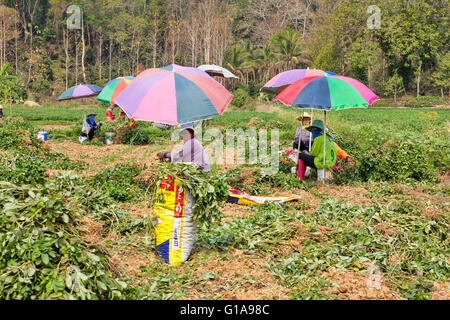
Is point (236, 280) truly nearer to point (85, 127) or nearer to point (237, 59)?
point (85, 127)

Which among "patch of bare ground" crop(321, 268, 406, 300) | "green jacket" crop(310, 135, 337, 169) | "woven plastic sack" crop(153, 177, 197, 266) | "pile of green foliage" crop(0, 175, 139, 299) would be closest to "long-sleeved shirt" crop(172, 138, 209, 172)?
"woven plastic sack" crop(153, 177, 197, 266)

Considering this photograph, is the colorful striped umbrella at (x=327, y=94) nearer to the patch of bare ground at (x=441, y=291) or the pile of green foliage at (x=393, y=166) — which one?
the pile of green foliage at (x=393, y=166)

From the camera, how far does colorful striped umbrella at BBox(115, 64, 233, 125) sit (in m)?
5.15

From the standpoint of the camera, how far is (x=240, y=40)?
53.9 metres

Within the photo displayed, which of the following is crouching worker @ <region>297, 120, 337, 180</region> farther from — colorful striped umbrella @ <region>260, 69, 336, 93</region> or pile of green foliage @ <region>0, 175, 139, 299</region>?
pile of green foliage @ <region>0, 175, 139, 299</region>

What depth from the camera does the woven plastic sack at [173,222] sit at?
4641 mm

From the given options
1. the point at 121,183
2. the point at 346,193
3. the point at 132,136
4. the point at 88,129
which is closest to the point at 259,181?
the point at 346,193

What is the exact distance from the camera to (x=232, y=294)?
4066 mm

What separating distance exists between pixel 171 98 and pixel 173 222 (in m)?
1.37

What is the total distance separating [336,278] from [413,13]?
1546 inches

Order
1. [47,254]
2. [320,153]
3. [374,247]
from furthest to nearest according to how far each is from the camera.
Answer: [320,153] → [374,247] → [47,254]

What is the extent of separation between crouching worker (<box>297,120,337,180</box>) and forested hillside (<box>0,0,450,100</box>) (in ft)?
99.5

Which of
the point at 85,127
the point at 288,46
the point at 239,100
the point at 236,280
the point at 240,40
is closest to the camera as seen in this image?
the point at 236,280
